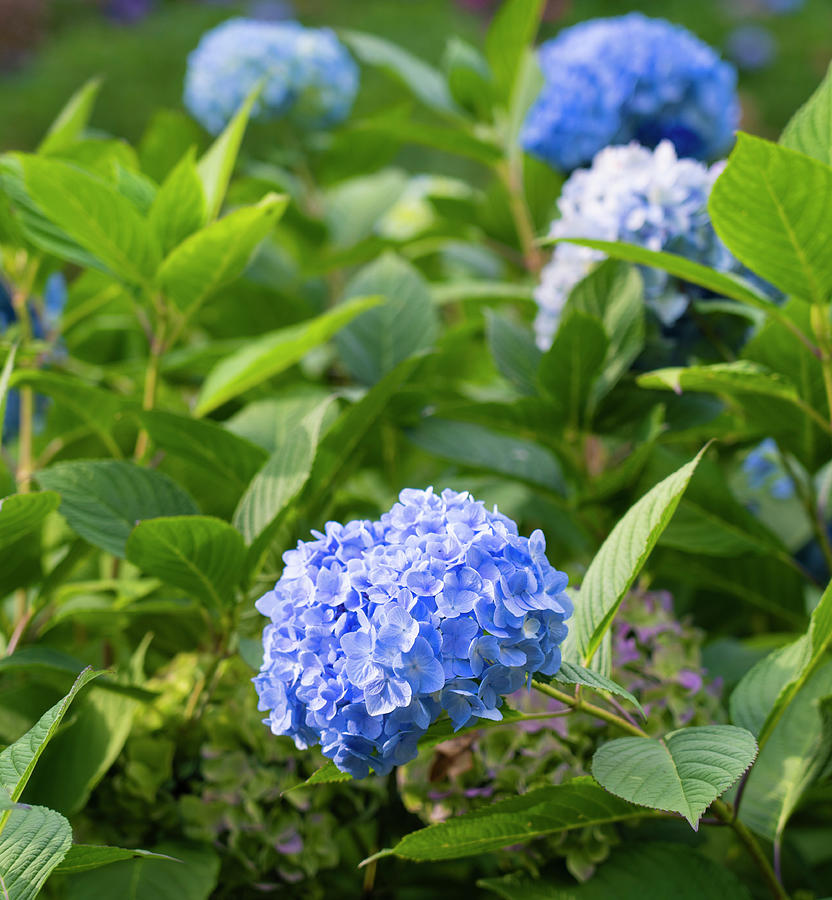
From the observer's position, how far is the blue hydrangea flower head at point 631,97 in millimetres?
1460

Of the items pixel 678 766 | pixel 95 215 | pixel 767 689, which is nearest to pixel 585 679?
pixel 678 766

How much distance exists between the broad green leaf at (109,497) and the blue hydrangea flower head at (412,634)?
0.26 meters

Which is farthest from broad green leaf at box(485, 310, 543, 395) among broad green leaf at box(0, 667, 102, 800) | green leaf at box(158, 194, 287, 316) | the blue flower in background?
the blue flower in background

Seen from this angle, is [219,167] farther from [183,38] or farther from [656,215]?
[183,38]

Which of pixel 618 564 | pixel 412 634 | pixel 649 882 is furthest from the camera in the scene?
pixel 649 882

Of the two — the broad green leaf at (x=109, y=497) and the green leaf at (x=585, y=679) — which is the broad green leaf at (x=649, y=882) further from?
the broad green leaf at (x=109, y=497)

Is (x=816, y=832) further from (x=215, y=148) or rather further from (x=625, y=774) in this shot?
(x=215, y=148)

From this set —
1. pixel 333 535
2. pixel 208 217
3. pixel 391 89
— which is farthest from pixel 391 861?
pixel 391 89

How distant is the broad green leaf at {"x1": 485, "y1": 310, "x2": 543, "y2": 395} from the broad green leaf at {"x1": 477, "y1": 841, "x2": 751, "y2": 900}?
485mm

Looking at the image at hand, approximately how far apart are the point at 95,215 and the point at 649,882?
781 millimetres

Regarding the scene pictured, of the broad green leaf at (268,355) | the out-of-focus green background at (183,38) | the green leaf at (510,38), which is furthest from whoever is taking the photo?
the out-of-focus green background at (183,38)

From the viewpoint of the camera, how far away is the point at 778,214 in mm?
819

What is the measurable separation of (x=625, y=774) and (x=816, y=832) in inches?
24.7

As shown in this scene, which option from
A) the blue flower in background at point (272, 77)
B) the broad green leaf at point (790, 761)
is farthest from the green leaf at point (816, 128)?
the blue flower in background at point (272, 77)
